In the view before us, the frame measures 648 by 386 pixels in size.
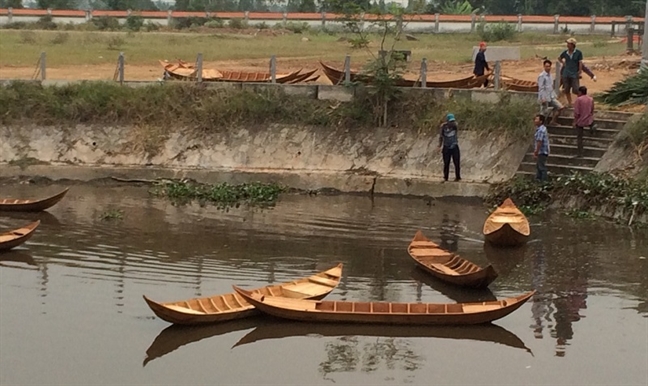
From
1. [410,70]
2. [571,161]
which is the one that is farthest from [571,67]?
[410,70]

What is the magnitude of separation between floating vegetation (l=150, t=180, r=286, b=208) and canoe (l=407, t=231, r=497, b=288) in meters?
6.34

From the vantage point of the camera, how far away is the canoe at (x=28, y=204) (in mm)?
23484

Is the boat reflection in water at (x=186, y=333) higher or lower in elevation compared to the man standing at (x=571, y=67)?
lower

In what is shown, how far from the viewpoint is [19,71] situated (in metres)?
34.8

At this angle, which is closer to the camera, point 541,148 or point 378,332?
point 378,332

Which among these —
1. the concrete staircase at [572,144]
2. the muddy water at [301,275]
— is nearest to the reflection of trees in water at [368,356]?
the muddy water at [301,275]

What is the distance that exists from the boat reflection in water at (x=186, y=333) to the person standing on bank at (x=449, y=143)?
11.2 metres

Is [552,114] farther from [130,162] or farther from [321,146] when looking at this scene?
Answer: [130,162]

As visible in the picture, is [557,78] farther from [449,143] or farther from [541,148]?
[541,148]

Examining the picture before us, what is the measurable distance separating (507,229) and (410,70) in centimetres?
1502

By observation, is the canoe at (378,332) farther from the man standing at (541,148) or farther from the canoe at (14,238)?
the man standing at (541,148)

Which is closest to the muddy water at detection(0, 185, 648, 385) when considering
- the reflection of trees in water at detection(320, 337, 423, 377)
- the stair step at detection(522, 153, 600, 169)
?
the reflection of trees in water at detection(320, 337, 423, 377)

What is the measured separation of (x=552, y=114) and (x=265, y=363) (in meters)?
14.7

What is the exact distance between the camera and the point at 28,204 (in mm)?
23500
